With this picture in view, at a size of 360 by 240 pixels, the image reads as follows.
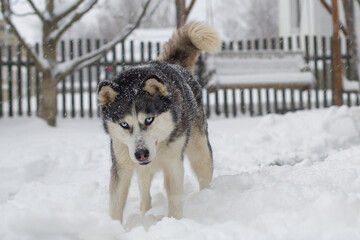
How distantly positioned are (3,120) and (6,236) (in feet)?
24.1

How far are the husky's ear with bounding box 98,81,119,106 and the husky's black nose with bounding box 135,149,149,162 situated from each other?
48cm

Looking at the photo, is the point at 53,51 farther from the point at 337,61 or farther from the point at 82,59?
the point at 337,61

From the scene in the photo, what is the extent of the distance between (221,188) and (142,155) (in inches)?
32.3

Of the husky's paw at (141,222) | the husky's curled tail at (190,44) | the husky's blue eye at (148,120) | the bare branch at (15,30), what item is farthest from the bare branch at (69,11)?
the husky's paw at (141,222)

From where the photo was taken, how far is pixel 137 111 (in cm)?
→ 238

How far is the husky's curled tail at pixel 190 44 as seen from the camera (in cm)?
356

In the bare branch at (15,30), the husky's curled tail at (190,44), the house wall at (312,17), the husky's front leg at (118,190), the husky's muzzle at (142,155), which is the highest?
the house wall at (312,17)

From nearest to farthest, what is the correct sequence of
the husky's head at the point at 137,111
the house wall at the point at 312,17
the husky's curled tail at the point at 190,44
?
the husky's head at the point at 137,111 < the husky's curled tail at the point at 190,44 < the house wall at the point at 312,17

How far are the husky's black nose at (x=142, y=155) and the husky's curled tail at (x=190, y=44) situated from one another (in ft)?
5.33

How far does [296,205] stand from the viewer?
84.7 inches

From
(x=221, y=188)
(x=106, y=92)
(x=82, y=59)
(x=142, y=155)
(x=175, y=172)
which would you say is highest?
(x=82, y=59)

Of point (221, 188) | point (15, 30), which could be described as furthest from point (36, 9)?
point (221, 188)

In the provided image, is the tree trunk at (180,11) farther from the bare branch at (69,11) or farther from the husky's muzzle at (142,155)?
the husky's muzzle at (142,155)

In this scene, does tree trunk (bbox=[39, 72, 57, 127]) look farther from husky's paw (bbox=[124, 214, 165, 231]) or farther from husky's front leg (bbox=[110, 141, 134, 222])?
husky's paw (bbox=[124, 214, 165, 231])
